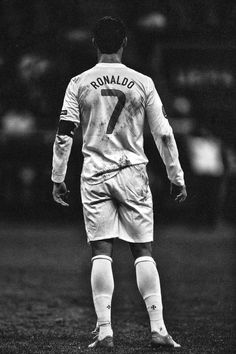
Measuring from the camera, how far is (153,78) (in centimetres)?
1836

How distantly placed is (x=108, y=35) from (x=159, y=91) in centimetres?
1162

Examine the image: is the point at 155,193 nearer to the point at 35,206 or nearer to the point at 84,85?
the point at 35,206

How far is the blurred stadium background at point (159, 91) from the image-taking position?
15.9 metres

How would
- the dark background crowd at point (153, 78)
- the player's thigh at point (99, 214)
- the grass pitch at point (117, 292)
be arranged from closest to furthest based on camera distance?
the player's thigh at point (99, 214) < the grass pitch at point (117, 292) < the dark background crowd at point (153, 78)

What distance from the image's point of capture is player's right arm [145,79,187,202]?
6738mm

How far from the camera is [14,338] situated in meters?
7.32

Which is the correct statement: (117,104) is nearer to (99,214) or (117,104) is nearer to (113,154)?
(113,154)

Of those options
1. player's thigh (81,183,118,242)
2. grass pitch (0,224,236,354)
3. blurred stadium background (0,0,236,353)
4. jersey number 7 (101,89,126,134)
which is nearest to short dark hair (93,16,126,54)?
jersey number 7 (101,89,126,134)

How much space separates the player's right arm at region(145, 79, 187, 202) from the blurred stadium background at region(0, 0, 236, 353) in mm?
7442

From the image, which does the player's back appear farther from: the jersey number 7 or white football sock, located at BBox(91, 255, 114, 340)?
white football sock, located at BBox(91, 255, 114, 340)

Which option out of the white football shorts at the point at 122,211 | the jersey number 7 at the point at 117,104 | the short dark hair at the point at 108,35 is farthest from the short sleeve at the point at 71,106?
the white football shorts at the point at 122,211

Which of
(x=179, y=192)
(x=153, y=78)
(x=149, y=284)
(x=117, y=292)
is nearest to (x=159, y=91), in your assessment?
(x=153, y=78)

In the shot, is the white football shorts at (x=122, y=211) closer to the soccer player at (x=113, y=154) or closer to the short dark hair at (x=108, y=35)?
the soccer player at (x=113, y=154)

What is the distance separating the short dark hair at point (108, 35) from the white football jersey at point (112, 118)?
10 centimetres
